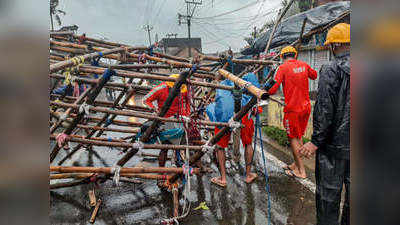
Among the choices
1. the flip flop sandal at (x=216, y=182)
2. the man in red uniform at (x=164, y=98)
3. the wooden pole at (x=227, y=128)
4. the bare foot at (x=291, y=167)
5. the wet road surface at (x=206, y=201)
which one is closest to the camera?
the wooden pole at (x=227, y=128)

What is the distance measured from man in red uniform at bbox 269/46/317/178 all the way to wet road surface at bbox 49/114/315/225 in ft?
2.33

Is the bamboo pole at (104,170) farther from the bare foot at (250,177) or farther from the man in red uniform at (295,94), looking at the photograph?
the man in red uniform at (295,94)

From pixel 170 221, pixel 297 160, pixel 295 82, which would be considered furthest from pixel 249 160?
pixel 170 221

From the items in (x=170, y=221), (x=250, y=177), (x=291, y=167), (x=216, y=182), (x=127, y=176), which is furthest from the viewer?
(x=291, y=167)

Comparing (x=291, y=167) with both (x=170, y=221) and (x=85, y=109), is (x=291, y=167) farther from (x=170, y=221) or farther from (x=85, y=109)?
(x=85, y=109)

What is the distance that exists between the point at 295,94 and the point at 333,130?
194 centimetres

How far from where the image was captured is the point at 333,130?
208 cm

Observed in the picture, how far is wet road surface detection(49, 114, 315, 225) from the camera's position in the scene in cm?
292

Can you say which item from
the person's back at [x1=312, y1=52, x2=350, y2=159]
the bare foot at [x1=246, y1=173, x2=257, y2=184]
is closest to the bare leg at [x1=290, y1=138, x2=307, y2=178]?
the bare foot at [x1=246, y1=173, x2=257, y2=184]

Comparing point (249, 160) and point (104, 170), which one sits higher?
point (104, 170)

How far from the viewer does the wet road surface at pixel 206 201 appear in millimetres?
2922

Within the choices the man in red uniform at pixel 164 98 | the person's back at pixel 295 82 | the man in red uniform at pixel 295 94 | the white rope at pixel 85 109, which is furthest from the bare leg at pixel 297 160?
the white rope at pixel 85 109

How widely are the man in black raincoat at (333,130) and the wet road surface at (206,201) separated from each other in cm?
88

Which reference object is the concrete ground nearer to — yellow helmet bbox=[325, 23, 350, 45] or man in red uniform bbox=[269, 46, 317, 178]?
man in red uniform bbox=[269, 46, 317, 178]
